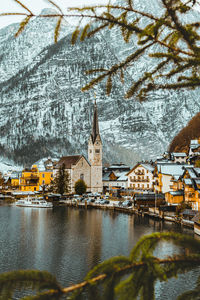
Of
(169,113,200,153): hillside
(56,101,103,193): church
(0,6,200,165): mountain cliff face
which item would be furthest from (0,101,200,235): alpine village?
(0,6,200,165): mountain cliff face

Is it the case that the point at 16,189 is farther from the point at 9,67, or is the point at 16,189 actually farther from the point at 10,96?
the point at 9,67

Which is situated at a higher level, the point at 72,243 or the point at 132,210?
the point at 132,210

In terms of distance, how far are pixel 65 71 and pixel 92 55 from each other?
2134cm

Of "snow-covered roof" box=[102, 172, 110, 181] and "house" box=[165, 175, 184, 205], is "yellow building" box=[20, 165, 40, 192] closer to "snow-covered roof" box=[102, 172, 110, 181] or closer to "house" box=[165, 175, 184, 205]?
"snow-covered roof" box=[102, 172, 110, 181]

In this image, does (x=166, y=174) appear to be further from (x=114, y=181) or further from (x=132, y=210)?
(x=114, y=181)

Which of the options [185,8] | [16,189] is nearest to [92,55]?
[16,189]

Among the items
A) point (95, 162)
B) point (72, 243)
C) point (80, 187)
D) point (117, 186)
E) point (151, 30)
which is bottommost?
point (72, 243)

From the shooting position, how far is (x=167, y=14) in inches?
99.1

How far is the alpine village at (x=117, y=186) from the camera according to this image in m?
34.3

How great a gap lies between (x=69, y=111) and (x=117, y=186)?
327 feet

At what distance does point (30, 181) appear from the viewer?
65.6 meters

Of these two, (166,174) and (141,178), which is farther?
(141,178)

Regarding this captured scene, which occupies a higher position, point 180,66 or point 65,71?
point 65,71

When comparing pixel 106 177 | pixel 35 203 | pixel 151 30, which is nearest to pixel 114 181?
pixel 106 177
